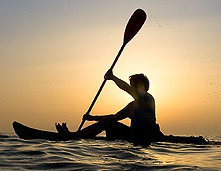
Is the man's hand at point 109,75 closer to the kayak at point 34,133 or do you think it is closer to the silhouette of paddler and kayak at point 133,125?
the silhouette of paddler and kayak at point 133,125

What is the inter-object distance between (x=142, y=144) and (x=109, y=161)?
98.4 inches

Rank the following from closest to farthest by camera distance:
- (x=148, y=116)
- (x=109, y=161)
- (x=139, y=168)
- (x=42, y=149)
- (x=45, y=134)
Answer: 1. (x=139, y=168)
2. (x=109, y=161)
3. (x=42, y=149)
4. (x=148, y=116)
5. (x=45, y=134)

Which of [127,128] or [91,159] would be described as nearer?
[91,159]

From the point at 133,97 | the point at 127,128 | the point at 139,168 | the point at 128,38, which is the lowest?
the point at 139,168

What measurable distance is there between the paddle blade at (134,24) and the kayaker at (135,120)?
1871 mm

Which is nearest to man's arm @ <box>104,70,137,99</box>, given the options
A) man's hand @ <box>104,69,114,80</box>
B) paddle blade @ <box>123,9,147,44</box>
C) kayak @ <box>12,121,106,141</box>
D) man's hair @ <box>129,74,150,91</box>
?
man's hair @ <box>129,74,150,91</box>

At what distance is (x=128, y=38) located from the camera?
10.6 metres

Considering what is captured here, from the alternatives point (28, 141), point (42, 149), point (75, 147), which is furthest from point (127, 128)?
point (28, 141)

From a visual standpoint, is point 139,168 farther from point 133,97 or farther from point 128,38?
point 128,38

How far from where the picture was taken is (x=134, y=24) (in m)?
10.5

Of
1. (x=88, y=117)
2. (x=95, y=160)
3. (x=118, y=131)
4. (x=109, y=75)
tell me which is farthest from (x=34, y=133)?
(x=95, y=160)

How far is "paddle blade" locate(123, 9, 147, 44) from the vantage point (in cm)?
1032

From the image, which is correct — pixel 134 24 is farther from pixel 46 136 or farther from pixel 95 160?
pixel 95 160

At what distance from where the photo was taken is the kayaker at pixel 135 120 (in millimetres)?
8859
